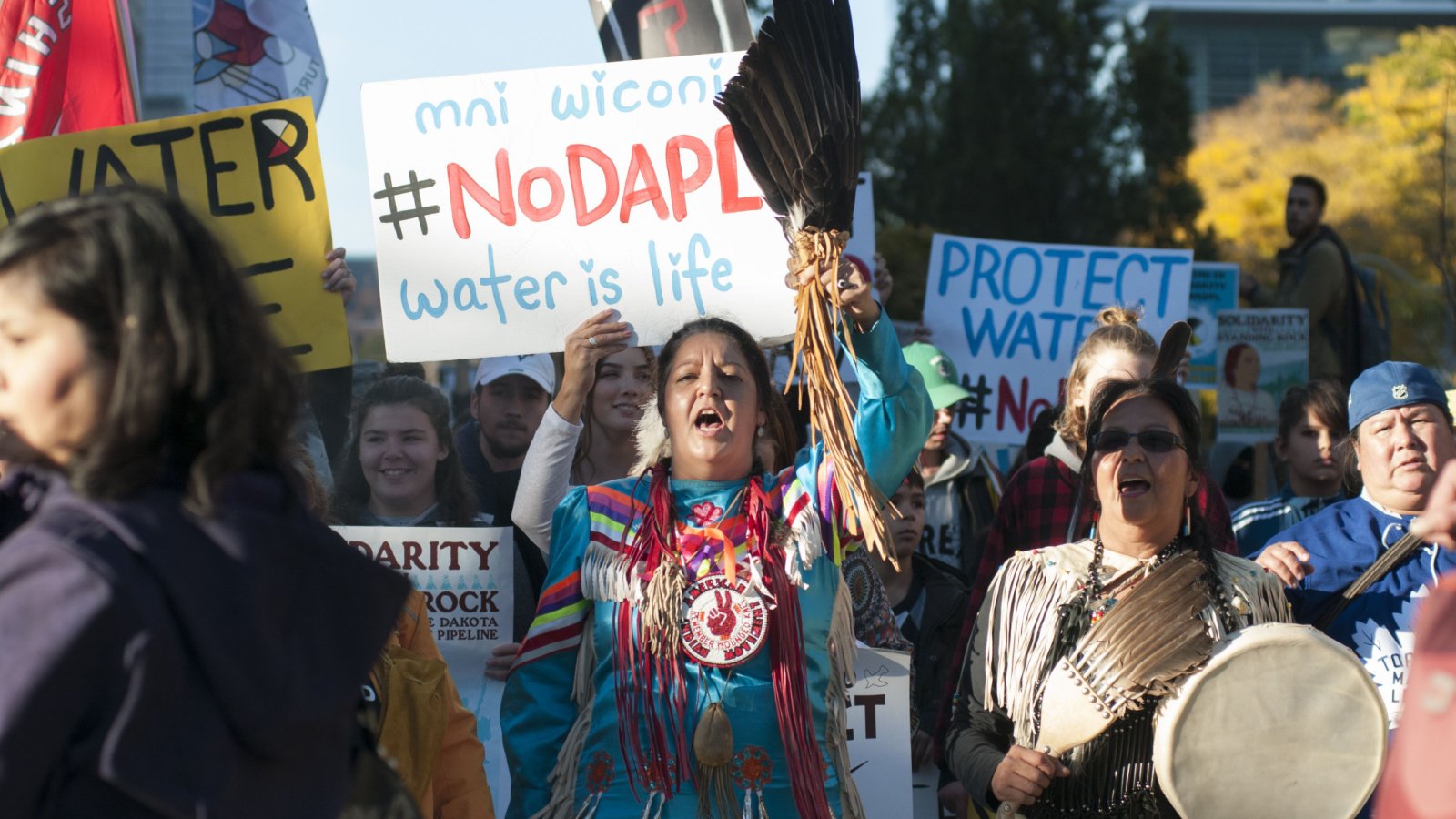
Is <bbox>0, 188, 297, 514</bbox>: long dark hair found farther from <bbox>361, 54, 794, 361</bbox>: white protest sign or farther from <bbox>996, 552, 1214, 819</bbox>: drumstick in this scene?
<bbox>361, 54, 794, 361</bbox>: white protest sign

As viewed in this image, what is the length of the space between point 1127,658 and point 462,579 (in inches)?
70.2

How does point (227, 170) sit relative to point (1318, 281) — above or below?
above

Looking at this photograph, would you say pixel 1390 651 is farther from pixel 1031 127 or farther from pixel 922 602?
pixel 1031 127

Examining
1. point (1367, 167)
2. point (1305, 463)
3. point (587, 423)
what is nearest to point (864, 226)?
point (1305, 463)

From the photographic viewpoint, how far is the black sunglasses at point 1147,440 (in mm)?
3523

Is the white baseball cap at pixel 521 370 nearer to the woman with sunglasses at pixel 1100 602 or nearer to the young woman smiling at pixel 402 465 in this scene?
the young woman smiling at pixel 402 465

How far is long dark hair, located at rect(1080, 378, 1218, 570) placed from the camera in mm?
3561

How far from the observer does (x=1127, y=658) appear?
3.25 meters

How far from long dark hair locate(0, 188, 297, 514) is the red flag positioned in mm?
3594

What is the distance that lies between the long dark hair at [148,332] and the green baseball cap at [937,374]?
4.52 metres

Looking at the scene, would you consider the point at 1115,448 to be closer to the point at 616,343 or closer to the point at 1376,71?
the point at 616,343

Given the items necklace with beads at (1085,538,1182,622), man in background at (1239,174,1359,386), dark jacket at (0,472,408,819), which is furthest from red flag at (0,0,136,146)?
man in background at (1239,174,1359,386)

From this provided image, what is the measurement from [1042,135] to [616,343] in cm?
2256

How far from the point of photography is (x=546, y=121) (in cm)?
431
